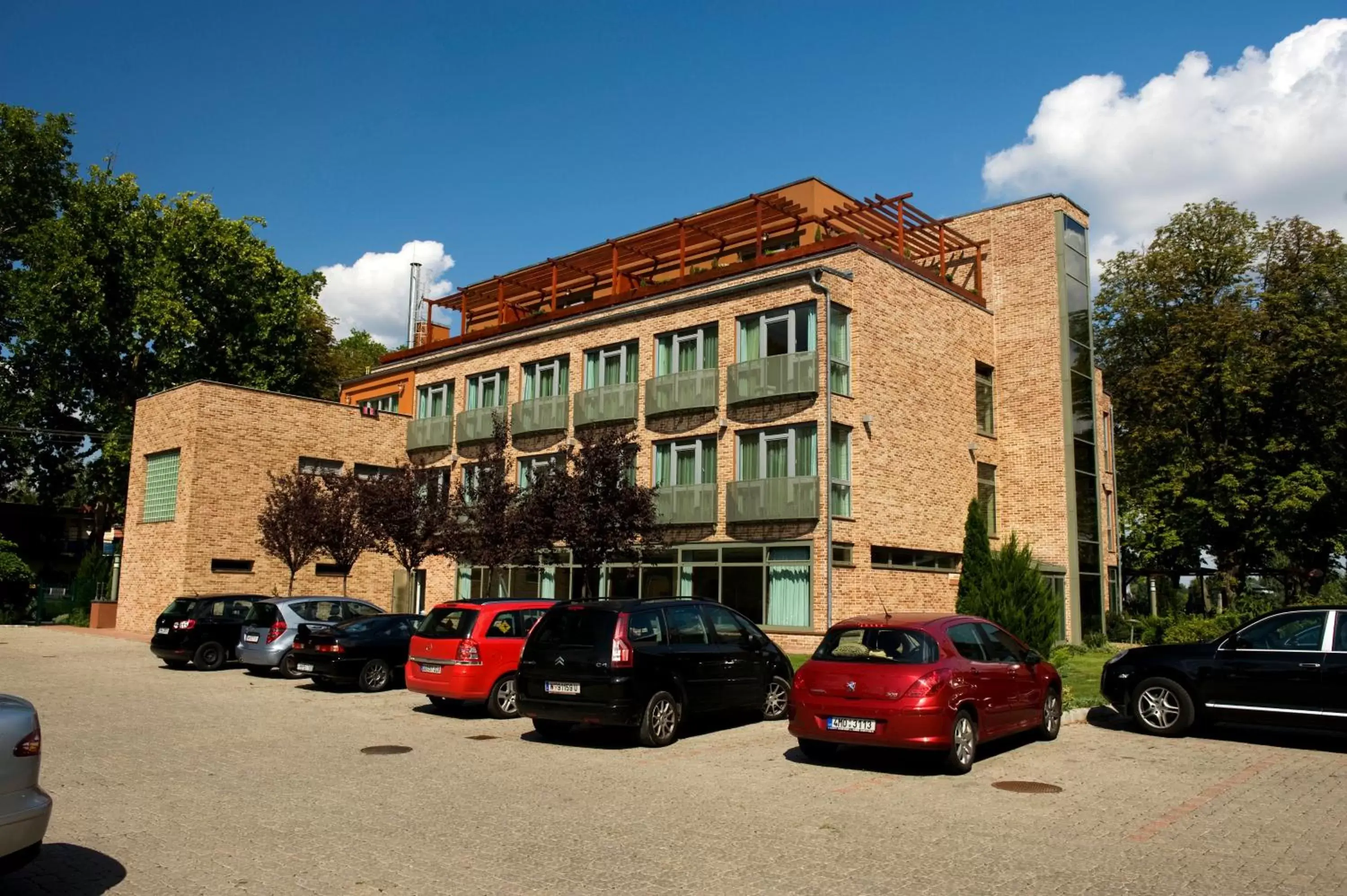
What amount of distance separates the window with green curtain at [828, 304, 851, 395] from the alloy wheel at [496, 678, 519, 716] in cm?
1252

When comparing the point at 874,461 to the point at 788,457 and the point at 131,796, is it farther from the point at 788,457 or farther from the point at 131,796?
the point at 131,796

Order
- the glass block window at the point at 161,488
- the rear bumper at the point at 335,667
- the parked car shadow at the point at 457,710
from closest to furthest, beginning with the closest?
the parked car shadow at the point at 457,710, the rear bumper at the point at 335,667, the glass block window at the point at 161,488

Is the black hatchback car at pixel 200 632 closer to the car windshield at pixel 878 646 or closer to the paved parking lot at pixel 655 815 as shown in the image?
the paved parking lot at pixel 655 815

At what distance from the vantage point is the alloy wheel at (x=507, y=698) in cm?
1410

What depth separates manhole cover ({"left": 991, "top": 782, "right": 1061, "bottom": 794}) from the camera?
29.7ft

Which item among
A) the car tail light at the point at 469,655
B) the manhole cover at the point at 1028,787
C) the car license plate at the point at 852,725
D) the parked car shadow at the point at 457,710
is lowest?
the parked car shadow at the point at 457,710

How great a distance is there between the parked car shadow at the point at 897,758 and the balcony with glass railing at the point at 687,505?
14388 millimetres

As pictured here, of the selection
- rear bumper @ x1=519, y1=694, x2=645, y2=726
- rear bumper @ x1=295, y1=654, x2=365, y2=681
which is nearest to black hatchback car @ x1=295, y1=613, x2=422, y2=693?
rear bumper @ x1=295, y1=654, x2=365, y2=681

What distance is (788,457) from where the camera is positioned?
24750 millimetres

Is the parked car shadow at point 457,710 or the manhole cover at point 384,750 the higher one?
the manhole cover at point 384,750

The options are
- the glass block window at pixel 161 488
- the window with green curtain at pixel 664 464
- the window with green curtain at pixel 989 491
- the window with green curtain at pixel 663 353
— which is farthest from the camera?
the glass block window at pixel 161 488

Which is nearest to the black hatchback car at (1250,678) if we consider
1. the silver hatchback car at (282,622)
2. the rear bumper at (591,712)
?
the rear bumper at (591,712)

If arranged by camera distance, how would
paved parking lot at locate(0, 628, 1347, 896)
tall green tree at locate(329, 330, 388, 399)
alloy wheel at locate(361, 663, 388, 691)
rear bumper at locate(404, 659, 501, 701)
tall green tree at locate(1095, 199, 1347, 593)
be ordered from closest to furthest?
paved parking lot at locate(0, 628, 1347, 896) < rear bumper at locate(404, 659, 501, 701) < alloy wheel at locate(361, 663, 388, 691) < tall green tree at locate(1095, 199, 1347, 593) < tall green tree at locate(329, 330, 388, 399)

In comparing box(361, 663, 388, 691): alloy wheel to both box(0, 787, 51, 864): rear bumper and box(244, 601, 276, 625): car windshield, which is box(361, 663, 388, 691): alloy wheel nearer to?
box(244, 601, 276, 625): car windshield
